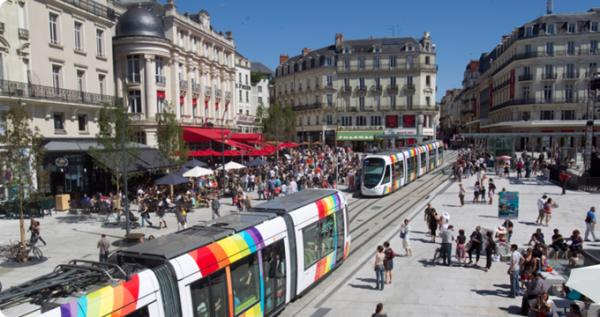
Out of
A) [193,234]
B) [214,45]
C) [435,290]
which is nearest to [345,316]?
[435,290]

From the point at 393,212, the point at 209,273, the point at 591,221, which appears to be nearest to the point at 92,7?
the point at 393,212

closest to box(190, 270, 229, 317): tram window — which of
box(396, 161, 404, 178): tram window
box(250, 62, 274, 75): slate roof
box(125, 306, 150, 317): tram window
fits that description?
box(125, 306, 150, 317): tram window

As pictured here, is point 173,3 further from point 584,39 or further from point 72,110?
point 584,39

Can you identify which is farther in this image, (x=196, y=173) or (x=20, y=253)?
(x=196, y=173)

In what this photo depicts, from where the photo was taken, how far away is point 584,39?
47250mm

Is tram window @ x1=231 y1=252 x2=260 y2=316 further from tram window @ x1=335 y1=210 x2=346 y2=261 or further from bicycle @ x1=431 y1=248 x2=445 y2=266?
bicycle @ x1=431 y1=248 x2=445 y2=266

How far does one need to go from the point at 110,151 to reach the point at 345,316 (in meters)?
14.7

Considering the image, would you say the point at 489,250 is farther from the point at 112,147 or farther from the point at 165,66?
the point at 165,66

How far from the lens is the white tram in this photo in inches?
205

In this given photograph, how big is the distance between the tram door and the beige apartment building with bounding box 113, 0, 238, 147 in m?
21.9

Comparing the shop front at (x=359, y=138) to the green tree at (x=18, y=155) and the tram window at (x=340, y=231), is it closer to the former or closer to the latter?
the tram window at (x=340, y=231)

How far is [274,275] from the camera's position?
8.37m

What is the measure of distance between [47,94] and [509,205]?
25.2 meters

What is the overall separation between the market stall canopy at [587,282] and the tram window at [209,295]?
621 centimetres
